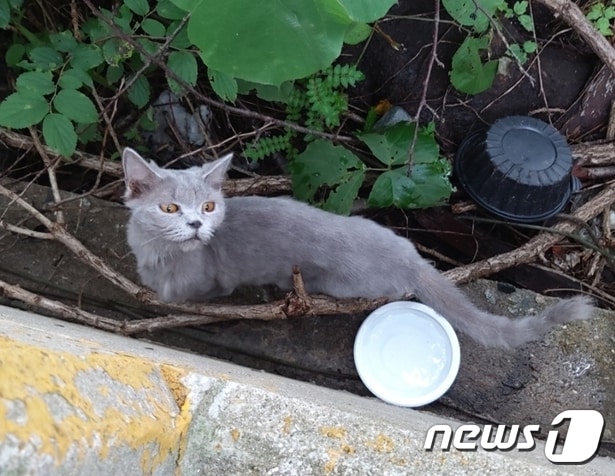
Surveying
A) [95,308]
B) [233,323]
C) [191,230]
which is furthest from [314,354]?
[95,308]

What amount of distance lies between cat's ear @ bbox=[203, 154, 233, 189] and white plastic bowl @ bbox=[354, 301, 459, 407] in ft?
2.24

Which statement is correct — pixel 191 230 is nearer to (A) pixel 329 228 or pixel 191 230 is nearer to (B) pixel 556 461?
(A) pixel 329 228

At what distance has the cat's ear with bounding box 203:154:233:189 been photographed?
1.90 m

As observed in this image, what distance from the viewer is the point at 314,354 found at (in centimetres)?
215

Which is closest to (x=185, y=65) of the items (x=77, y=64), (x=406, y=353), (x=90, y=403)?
(x=77, y=64)

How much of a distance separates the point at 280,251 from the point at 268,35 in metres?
0.70

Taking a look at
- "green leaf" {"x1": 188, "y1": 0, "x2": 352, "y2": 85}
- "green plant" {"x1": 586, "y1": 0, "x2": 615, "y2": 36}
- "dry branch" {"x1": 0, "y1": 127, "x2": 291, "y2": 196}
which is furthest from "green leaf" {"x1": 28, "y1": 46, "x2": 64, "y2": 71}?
"green plant" {"x1": 586, "y1": 0, "x2": 615, "y2": 36}

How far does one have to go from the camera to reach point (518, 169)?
223cm

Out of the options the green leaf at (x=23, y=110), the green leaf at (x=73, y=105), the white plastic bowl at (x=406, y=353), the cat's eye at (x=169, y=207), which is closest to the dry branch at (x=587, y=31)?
the white plastic bowl at (x=406, y=353)

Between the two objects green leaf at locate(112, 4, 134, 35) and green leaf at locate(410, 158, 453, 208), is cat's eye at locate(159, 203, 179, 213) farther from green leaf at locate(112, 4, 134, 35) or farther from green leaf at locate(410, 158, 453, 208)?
green leaf at locate(410, 158, 453, 208)

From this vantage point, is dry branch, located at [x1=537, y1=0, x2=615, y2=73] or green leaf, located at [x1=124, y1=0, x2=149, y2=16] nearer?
green leaf, located at [x1=124, y1=0, x2=149, y2=16]

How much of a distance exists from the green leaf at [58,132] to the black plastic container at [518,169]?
139 cm

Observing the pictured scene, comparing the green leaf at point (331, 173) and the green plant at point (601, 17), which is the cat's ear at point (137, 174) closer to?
the green leaf at point (331, 173)

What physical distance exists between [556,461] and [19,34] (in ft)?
7.44
